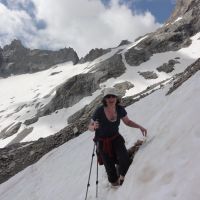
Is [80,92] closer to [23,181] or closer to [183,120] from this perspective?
[23,181]

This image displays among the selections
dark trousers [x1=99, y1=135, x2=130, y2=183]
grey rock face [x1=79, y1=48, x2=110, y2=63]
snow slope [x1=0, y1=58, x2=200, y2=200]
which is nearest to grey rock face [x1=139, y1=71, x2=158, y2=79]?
grey rock face [x1=79, y1=48, x2=110, y2=63]

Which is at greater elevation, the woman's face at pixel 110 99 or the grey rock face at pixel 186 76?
the grey rock face at pixel 186 76

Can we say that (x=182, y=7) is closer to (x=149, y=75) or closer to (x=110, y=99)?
(x=149, y=75)

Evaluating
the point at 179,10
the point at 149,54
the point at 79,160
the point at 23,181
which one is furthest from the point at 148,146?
the point at 179,10

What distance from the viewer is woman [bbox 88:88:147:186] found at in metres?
10.3

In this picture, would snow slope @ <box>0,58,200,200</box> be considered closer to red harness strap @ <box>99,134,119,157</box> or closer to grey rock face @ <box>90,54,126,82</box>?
red harness strap @ <box>99,134,119,157</box>

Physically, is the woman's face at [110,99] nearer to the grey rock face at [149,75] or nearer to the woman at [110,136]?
the woman at [110,136]

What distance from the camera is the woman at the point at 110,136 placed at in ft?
33.7

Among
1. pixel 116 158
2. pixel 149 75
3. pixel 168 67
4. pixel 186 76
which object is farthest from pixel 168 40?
pixel 116 158

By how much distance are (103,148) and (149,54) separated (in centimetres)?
9979

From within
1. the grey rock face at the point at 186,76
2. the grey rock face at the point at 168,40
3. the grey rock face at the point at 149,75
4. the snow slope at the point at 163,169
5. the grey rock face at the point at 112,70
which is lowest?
the snow slope at the point at 163,169

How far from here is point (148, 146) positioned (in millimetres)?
10344

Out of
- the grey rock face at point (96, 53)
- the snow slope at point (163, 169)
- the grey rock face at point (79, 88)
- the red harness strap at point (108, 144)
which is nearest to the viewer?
the snow slope at point (163, 169)

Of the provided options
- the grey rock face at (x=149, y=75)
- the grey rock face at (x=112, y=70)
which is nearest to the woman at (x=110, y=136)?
the grey rock face at (x=149, y=75)
